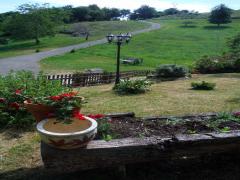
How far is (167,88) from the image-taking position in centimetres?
1388

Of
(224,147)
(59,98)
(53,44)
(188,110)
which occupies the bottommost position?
(53,44)

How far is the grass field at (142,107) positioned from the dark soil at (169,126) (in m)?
1.31

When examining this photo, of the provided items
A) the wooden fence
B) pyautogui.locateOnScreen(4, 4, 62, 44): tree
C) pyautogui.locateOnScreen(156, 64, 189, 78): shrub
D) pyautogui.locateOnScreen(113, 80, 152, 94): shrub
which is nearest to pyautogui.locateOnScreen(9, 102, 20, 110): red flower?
pyautogui.locateOnScreen(113, 80, 152, 94): shrub

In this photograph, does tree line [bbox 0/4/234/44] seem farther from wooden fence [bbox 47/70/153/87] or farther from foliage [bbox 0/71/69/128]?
foliage [bbox 0/71/69/128]

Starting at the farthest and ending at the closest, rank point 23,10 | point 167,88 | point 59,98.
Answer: point 23,10 < point 167,88 < point 59,98

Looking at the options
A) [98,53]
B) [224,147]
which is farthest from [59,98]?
[98,53]

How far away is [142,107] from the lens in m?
9.48

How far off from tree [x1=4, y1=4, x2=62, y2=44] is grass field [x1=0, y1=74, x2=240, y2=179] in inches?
2002

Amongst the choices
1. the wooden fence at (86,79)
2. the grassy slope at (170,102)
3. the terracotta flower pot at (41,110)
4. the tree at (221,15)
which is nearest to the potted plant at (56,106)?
the terracotta flower pot at (41,110)

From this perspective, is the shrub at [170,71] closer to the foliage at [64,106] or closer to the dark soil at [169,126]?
the dark soil at [169,126]

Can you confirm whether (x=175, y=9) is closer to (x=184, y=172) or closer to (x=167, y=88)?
(x=167, y=88)

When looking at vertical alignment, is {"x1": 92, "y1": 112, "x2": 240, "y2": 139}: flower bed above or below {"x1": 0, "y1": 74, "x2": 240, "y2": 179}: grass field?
above

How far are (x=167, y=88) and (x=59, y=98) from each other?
377 inches

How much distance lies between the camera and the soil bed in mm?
4961
